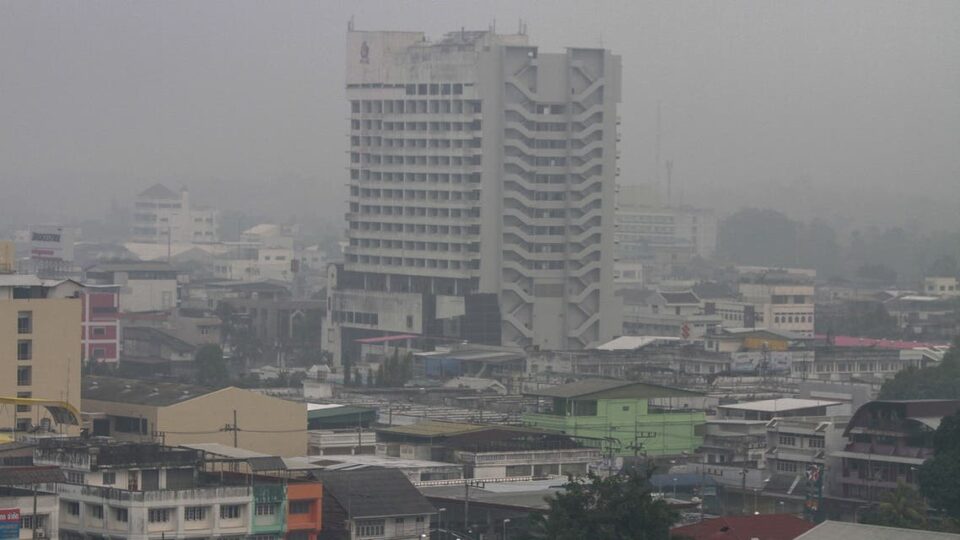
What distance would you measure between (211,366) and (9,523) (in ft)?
89.9

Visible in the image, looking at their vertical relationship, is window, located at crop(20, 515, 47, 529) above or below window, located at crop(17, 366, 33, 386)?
below

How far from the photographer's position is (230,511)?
22219 millimetres

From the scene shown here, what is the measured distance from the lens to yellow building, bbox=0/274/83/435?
3000cm

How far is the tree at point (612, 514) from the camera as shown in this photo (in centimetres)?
2088

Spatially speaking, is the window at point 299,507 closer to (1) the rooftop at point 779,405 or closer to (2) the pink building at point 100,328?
(1) the rooftop at point 779,405

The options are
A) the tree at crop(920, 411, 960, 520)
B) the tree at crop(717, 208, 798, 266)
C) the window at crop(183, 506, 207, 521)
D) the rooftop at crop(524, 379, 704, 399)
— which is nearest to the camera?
the window at crop(183, 506, 207, 521)

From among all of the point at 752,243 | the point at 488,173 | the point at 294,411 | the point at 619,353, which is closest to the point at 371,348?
the point at 488,173

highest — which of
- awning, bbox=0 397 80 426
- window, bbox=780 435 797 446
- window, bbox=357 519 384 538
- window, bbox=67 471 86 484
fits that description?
awning, bbox=0 397 80 426

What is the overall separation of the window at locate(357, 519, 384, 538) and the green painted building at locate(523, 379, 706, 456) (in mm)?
10718

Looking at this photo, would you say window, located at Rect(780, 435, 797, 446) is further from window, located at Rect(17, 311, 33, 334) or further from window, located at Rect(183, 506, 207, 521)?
window, located at Rect(183, 506, 207, 521)

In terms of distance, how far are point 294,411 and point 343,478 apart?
6.42 meters

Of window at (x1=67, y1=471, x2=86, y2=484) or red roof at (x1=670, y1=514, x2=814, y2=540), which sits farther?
red roof at (x1=670, y1=514, x2=814, y2=540)

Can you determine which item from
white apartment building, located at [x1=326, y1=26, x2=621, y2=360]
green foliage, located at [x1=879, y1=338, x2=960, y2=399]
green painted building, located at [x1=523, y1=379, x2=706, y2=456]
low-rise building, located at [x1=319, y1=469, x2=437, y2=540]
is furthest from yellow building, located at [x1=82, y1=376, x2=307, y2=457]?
white apartment building, located at [x1=326, y1=26, x2=621, y2=360]

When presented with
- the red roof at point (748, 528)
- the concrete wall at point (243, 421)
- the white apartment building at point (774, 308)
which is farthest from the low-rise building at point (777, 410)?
the white apartment building at point (774, 308)
